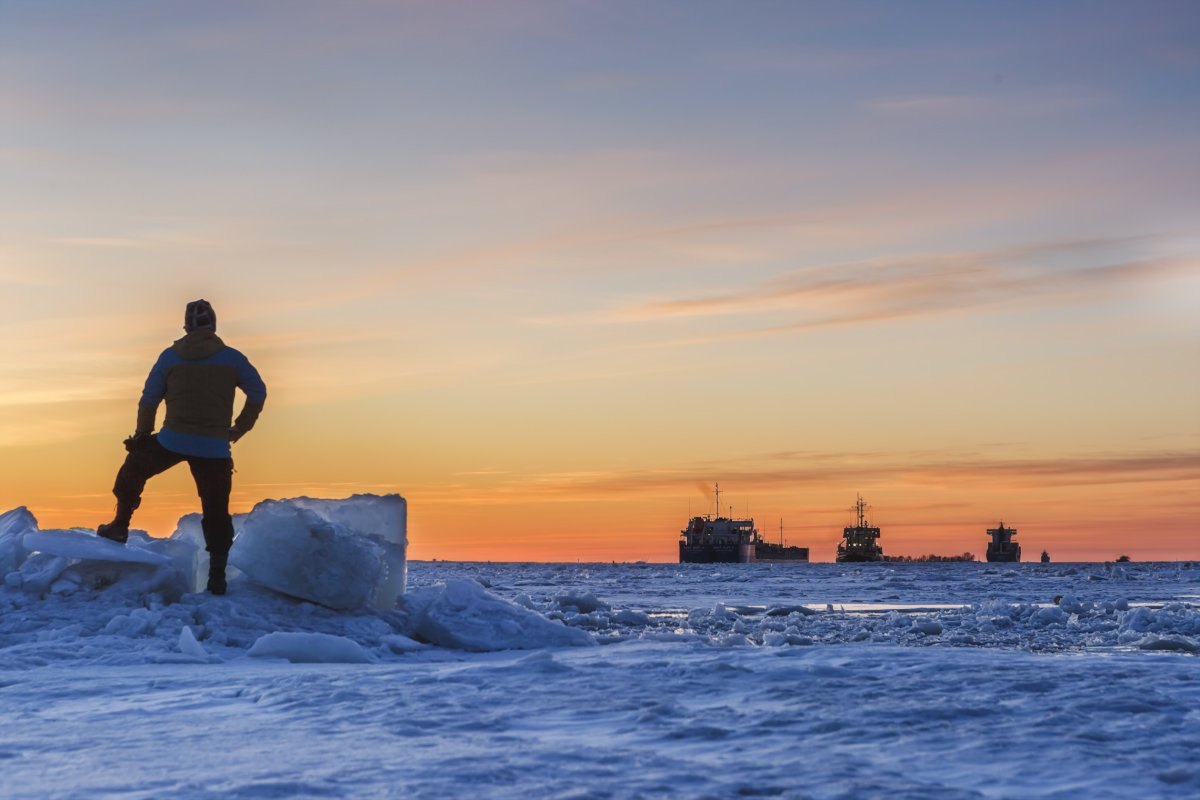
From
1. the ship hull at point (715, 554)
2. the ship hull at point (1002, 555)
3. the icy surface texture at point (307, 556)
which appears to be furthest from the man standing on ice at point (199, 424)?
the ship hull at point (1002, 555)

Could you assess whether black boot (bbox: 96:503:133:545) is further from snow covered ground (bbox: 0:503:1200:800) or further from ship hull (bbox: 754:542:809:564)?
ship hull (bbox: 754:542:809:564)

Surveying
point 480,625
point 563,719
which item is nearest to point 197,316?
point 480,625

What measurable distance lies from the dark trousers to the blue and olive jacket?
6 centimetres

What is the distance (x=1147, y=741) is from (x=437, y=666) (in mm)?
2889

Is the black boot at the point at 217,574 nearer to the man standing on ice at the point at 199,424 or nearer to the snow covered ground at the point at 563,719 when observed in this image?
the man standing on ice at the point at 199,424

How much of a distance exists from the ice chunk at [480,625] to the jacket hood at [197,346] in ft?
6.93

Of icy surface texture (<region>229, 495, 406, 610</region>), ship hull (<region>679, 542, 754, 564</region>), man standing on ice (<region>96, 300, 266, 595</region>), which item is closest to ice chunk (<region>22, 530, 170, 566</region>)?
man standing on ice (<region>96, 300, 266, 595</region>)

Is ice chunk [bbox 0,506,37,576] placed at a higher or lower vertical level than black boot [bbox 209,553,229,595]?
higher

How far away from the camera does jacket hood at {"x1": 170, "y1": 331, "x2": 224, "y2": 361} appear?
6875 millimetres

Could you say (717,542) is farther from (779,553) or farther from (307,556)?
(307,556)

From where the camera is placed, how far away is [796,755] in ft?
9.67

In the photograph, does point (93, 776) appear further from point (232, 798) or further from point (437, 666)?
point (437, 666)

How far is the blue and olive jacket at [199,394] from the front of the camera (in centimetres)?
682

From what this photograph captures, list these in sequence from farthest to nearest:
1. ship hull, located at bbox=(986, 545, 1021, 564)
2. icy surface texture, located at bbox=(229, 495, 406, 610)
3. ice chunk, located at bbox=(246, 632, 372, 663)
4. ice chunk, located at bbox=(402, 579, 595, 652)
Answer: ship hull, located at bbox=(986, 545, 1021, 564) < icy surface texture, located at bbox=(229, 495, 406, 610) < ice chunk, located at bbox=(402, 579, 595, 652) < ice chunk, located at bbox=(246, 632, 372, 663)
